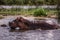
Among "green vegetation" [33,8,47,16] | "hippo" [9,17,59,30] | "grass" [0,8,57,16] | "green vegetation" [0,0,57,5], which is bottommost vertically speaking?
"green vegetation" [0,0,57,5]

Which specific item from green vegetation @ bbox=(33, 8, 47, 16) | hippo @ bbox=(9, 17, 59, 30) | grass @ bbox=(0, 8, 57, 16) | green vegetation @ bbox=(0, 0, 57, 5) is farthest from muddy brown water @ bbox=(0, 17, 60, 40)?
green vegetation @ bbox=(0, 0, 57, 5)

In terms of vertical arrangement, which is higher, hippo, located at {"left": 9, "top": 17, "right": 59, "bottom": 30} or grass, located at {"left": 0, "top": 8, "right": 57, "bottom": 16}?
hippo, located at {"left": 9, "top": 17, "right": 59, "bottom": 30}

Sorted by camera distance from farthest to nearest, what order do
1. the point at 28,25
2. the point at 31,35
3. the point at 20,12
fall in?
1. the point at 20,12
2. the point at 28,25
3. the point at 31,35

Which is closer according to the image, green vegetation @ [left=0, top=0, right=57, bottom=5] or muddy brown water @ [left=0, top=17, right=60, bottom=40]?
muddy brown water @ [left=0, top=17, right=60, bottom=40]

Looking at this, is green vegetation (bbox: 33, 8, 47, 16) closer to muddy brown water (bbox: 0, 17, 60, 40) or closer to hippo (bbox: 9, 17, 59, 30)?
hippo (bbox: 9, 17, 59, 30)

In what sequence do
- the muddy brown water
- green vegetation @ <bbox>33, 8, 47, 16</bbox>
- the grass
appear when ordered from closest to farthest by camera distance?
the muddy brown water < green vegetation @ <bbox>33, 8, 47, 16</bbox> < the grass

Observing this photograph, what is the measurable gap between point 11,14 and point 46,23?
536 inches

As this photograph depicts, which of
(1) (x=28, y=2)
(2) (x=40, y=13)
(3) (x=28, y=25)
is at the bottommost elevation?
(1) (x=28, y=2)

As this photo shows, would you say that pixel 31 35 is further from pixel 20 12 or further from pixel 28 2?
pixel 28 2

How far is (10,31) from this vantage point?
24.2 m

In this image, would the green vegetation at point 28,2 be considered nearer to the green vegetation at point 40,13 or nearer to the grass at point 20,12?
the grass at point 20,12

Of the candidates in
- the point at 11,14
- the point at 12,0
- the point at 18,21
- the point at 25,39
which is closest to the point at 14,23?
the point at 18,21

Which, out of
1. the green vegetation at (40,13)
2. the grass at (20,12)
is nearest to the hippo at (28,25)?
the green vegetation at (40,13)

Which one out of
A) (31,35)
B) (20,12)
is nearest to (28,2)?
(20,12)
